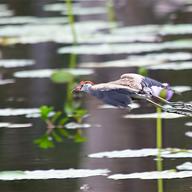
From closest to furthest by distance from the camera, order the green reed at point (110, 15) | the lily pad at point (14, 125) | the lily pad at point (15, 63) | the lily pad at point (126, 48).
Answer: the lily pad at point (14, 125) → the lily pad at point (15, 63) → the lily pad at point (126, 48) → the green reed at point (110, 15)

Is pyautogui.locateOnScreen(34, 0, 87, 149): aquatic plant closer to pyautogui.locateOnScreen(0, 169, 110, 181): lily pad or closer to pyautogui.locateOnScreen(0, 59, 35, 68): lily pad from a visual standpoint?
pyautogui.locateOnScreen(0, 169, 110, 181): lily pad

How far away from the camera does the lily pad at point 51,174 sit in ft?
8.82

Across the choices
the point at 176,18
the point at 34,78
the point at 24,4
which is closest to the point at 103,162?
the point at 34,78

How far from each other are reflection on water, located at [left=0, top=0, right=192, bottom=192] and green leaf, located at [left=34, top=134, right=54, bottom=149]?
0.02m

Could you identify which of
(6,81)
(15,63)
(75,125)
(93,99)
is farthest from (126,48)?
(75,125)

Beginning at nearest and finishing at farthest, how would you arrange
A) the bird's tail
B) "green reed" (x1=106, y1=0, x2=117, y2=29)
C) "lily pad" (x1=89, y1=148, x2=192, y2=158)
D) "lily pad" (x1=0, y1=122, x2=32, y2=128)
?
the bird's tail, "lily pad" (x1=89, y1=148, x2=192, y2=158), "lily pad" (x1=0, y1=122, x2=32, y2=128), "green reed" (x1=106, y1=0, x2=117, y2=29)

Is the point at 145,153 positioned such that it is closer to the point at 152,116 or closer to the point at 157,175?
the point at 157,175

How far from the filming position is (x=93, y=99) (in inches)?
151

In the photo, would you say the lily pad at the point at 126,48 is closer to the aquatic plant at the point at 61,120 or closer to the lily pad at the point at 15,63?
the lily pad at the point at 15,63

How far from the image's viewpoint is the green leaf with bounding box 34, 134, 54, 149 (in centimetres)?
311

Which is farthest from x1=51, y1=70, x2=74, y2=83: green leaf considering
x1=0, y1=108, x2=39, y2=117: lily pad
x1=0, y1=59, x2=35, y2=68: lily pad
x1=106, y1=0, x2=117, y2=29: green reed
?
x1=106, y1=0, x2=117, y2=29: green reed

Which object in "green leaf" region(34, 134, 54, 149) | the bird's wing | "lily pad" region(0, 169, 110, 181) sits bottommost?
"lily pad" region(0, 169, 110, 181)

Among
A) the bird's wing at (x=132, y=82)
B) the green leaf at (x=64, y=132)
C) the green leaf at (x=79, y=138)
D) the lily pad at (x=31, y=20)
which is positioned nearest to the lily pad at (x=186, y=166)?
the bird's wing at (x=132, y=82)

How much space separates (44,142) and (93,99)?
71 centimetres
